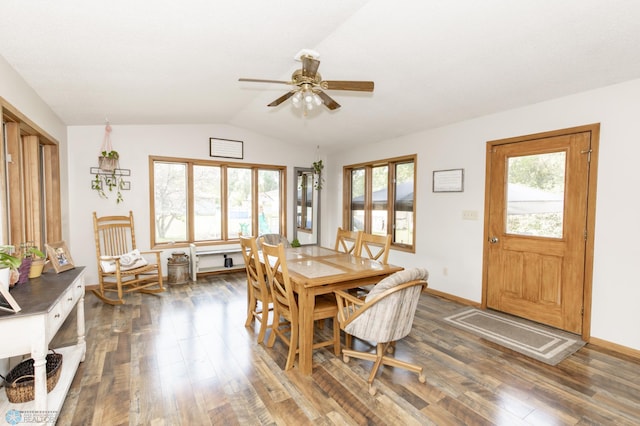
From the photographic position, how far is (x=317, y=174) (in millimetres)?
6484

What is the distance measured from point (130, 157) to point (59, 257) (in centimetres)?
276

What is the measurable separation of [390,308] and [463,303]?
243cm

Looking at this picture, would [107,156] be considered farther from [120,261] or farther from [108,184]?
[120,261]

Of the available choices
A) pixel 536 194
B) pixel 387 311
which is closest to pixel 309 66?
pixel 387 311

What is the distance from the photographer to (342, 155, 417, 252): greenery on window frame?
4.89 meters

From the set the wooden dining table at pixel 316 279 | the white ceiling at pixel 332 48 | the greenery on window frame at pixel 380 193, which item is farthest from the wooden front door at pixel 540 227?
the wooden dining table at pixel 316 279

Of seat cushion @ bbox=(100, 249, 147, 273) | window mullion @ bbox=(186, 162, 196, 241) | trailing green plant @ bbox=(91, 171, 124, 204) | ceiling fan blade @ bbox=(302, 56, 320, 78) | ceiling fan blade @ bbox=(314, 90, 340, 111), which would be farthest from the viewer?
window mullion @ bbox=(186, 162, 196, 241)

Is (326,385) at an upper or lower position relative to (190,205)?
lower

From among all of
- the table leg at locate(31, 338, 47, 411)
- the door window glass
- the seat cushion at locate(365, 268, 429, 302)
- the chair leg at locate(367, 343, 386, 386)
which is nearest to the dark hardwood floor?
the chair leg at locate(367, 343, 386, 386)

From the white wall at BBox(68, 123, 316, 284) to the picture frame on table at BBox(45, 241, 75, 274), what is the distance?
7.59 ft

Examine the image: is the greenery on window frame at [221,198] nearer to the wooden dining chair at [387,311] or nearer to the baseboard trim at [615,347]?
the wooden dining chair at [387,311]

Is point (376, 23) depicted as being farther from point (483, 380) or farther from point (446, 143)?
point (483, 380)

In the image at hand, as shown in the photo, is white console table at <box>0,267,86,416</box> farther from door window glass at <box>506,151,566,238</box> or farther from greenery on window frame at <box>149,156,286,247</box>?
door window glass at <box>506,151,566,238</box>

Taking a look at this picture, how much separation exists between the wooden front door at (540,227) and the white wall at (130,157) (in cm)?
410
